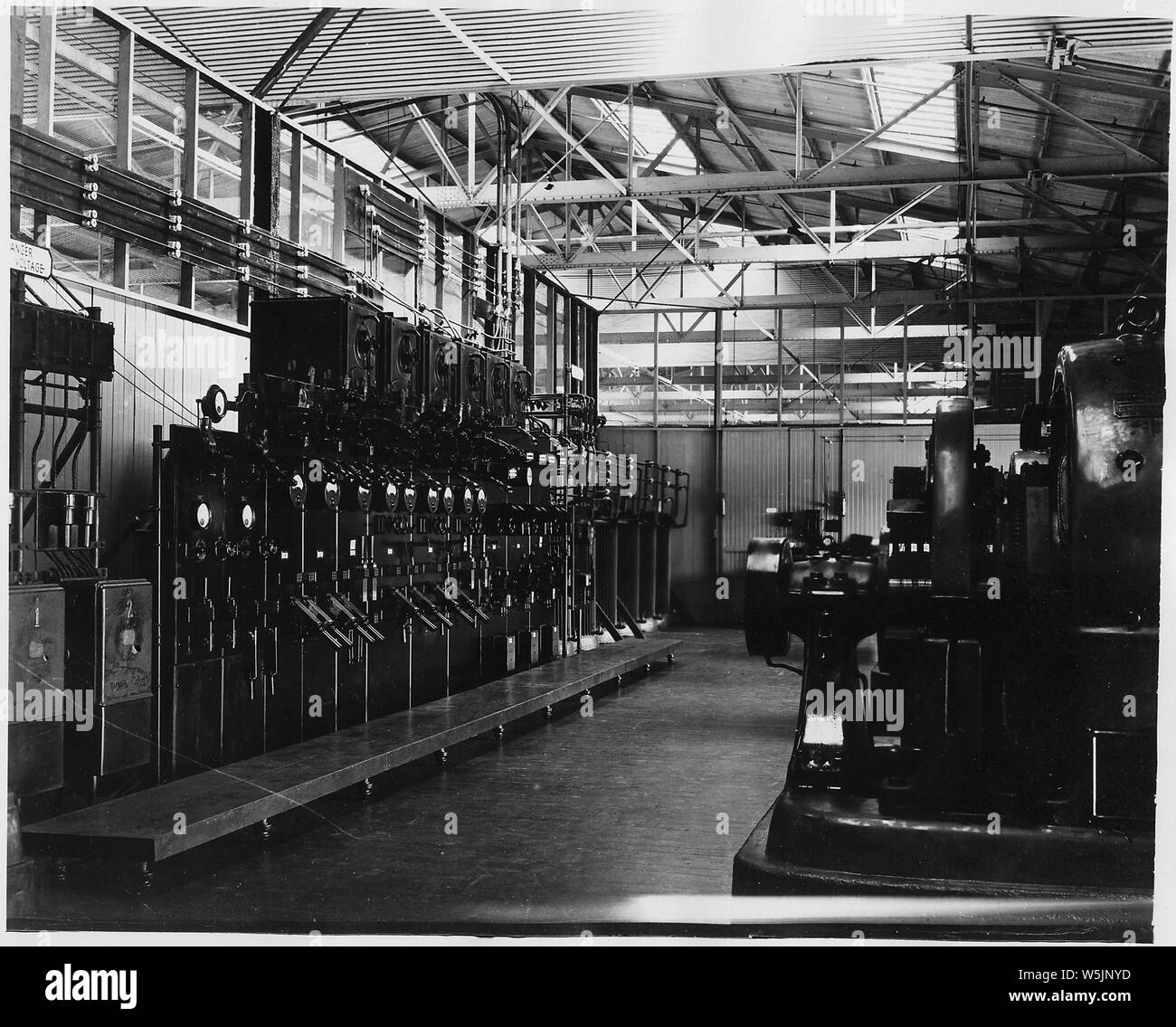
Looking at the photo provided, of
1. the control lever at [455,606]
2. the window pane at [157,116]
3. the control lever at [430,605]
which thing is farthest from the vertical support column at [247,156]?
the control lever at [455,606]

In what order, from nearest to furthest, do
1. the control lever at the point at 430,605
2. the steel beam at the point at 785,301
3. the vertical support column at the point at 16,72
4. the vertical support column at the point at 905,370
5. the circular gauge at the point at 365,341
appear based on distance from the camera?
the vertical support column at the point at 16,72
the circular gauge at the point at 365,341
the control lever at the point at 430,605
the steel beam at the point at 785,301
the vertical support column at the point at 905,370

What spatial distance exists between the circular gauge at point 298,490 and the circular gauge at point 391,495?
74 centimetres

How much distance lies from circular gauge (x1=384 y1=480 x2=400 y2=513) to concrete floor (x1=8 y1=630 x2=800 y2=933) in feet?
4.86

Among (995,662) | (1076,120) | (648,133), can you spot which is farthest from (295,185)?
(648,133)

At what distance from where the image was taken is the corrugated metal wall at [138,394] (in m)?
4.68

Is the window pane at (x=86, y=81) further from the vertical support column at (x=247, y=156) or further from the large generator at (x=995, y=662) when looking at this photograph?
the large generator at (x=995, y=662)

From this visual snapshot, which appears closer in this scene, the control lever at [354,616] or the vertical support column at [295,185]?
the control lever at [354,616]

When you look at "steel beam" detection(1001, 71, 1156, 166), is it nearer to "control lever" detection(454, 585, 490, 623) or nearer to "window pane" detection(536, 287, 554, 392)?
"control lever" detection(454, 585, 490, 623)

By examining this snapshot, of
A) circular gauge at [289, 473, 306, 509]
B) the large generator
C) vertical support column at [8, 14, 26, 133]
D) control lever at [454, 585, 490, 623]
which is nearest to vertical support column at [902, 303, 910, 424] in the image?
control lever at [454, 585, 490, 623]

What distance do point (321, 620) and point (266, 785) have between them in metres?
1.07

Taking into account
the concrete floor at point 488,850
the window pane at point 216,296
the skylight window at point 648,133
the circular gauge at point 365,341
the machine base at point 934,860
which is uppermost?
the skylight window at point 648,133

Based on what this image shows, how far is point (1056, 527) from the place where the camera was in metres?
2.99

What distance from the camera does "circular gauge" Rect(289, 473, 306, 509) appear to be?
5070mm
